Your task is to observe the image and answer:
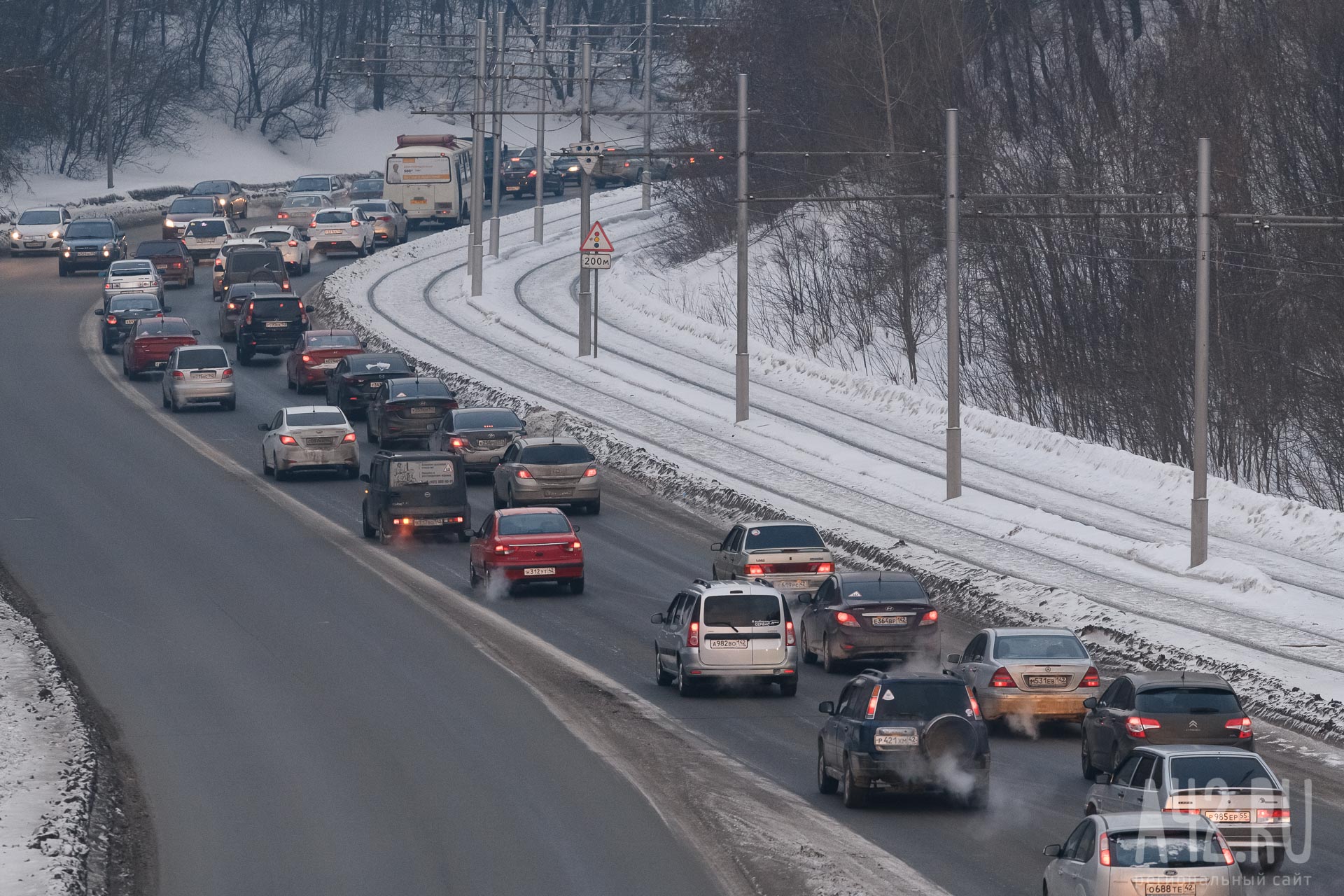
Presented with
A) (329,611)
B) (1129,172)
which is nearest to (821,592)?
(329,611)

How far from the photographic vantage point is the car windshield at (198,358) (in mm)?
43000

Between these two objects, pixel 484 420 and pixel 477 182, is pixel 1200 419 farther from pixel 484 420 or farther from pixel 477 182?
pixel 477 182

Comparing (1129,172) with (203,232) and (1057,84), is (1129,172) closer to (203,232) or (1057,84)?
(1057,84)

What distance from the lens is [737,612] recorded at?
845 inches

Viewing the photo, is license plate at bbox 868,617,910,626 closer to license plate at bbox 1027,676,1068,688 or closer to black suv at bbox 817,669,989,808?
license plate at bbox 1027,676,1068,688

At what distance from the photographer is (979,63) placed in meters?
74.1

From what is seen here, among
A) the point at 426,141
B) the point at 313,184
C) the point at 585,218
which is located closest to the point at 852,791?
the point at 585,218

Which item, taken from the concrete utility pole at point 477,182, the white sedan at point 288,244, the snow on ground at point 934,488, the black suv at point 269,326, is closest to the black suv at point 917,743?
the snow on ground at point 934,488

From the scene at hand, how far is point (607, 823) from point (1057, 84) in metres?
45.4

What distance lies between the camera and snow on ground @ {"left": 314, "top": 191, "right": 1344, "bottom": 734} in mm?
24391

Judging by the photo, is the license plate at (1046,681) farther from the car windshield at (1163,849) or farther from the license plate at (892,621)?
the car windshield at (1163,849)

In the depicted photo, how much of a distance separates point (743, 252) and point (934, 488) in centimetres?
730

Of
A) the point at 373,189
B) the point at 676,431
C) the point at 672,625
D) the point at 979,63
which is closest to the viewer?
the point at 672,625

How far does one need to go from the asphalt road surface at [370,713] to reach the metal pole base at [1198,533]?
485cm
